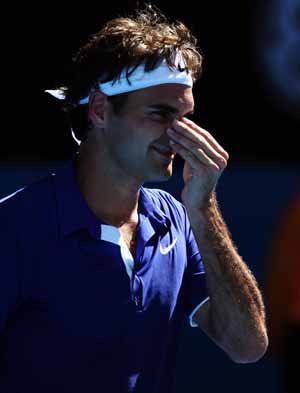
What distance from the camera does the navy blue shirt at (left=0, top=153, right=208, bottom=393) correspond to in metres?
2.82

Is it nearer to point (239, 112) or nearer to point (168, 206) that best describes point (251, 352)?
point (168, 206)

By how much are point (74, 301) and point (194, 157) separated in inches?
19.9

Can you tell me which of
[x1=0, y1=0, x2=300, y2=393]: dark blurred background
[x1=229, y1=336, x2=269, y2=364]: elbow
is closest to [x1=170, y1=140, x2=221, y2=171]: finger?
[x1=229, y1=336, x2=269, y2=364]: elbow

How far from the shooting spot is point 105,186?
303 cm

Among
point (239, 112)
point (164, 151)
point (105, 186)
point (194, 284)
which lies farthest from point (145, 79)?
point (239, 112)

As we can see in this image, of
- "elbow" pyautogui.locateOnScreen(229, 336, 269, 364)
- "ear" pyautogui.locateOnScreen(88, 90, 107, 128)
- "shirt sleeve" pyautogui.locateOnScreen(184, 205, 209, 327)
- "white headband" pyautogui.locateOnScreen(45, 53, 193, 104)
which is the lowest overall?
"elbow" pyautogui.locateOnScreen(229, 336, 269, 364)

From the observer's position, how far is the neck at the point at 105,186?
303 cm

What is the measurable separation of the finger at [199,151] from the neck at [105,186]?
0.18 meters

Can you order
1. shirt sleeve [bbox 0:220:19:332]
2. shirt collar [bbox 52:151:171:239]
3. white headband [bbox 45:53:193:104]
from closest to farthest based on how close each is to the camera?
shirt sleeve [bbox 0:220:19:332]
shirt collar [bbox 52:151:171:239]
white headband [bbox 45:53:193:104]

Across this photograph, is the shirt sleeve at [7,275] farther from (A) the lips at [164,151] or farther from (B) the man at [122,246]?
(A) the lips at [164,151]

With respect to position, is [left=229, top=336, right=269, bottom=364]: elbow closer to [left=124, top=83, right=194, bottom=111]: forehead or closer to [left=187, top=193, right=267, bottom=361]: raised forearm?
[left=187, top=193, right=267, bottom=361]: raised forearm

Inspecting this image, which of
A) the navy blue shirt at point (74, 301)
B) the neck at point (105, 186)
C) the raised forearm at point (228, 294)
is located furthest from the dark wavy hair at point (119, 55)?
the raised forearm at point (228, 294)

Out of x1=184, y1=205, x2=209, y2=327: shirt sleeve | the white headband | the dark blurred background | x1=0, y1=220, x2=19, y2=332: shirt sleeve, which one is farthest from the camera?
the dark blurred background

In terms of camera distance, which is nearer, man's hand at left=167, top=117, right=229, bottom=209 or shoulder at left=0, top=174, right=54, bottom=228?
shoulder at left=0, top=174, right=54, bottom=228
